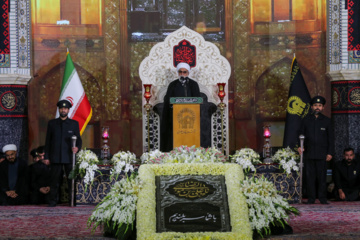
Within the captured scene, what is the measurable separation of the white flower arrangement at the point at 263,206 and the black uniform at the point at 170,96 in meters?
3.85

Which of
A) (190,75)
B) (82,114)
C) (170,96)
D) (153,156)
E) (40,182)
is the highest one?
(190,75)

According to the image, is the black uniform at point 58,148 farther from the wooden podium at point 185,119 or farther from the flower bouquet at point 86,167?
the wooden podium at point 185,119

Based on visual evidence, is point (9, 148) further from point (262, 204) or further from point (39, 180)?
point (262, 204)

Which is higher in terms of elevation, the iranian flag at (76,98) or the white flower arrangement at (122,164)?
the iranian flag at (76,98)

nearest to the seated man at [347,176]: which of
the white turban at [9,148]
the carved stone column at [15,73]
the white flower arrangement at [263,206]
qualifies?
the white flower arrangement at [263,206]

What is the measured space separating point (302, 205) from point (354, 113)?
2406mm

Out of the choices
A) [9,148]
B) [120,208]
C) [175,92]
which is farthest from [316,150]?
[9,148]

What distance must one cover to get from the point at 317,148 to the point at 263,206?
3.39 m

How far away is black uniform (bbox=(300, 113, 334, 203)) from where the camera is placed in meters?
8.91

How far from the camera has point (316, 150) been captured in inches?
351

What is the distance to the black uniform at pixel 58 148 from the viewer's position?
892 cm

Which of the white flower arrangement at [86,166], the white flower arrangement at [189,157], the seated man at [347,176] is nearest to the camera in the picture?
the white flower arrangement at [189,157]

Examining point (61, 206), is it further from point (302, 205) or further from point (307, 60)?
point (307, 60)

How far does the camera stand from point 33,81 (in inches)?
460
